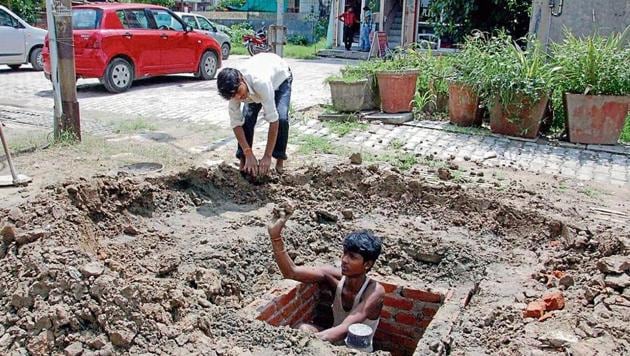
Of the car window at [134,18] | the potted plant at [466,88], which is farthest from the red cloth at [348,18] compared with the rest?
the potted plant at [466,88]

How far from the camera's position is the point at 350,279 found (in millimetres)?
3840

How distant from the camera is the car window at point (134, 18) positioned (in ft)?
37.7

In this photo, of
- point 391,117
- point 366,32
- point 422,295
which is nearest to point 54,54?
point 391,117

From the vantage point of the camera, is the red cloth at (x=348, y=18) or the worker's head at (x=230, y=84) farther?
the red cloth at (x=348, y=18)

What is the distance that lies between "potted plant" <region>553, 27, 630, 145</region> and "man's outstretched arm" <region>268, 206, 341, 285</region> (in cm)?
454

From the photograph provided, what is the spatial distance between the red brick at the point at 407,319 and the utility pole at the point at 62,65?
450cm

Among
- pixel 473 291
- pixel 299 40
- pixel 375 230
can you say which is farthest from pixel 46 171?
pixel 299 40

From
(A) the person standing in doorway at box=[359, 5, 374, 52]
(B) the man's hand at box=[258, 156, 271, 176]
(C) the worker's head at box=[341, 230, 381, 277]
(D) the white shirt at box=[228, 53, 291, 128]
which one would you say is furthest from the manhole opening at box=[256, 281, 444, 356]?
(A) the person standing in doorway at box=[359, 5, 374, 52]

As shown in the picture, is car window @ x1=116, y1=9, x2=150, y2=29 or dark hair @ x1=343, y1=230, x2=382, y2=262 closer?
dark hair @ x1=343, y1=230, x2=382, y2=262

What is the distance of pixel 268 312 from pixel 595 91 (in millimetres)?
5227

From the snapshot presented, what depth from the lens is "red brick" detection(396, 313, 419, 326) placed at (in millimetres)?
4195

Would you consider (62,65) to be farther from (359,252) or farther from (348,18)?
(348,18)

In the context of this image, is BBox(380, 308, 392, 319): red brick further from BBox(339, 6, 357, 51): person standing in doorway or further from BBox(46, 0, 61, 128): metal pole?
BBox(339, 6, 357, 51): person standing in doorway

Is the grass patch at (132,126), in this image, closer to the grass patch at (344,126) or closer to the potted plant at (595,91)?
the grass patch at (344,126)
